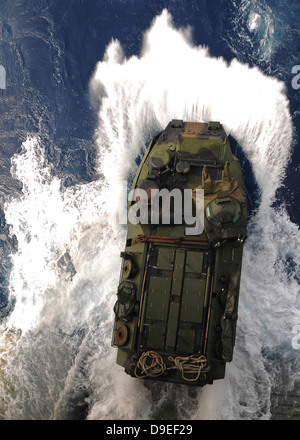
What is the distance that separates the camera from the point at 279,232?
1931 cm

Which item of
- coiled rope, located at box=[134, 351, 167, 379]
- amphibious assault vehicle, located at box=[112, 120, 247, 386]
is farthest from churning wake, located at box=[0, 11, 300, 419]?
amphibious assault vehicle, located at box=[112, 120, 247, 386]

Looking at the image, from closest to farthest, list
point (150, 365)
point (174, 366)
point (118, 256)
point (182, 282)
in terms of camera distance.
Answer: point (174, 366)
point (150, 365)
point (182, 282)
point (118, 256)

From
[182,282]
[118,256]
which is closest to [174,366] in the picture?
[182,282]

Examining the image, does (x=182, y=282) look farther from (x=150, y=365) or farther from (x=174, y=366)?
(x=150, y=365)

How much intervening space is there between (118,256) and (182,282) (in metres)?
4.90

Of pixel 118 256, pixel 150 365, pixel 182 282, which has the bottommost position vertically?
pixel 150 365

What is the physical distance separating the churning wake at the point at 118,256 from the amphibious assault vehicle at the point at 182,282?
272 cm

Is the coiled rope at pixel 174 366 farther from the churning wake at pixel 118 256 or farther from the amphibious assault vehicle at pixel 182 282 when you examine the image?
the churning wake at pixel 118 256

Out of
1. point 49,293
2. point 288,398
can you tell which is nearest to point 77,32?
point 49,293

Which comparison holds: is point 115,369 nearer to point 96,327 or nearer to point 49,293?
point 96,327

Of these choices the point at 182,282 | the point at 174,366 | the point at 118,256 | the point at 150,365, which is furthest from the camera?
the point at 118,256

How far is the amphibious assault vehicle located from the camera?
1541 centimetres

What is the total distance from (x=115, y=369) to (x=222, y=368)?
181 inches

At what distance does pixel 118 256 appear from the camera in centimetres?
2005
